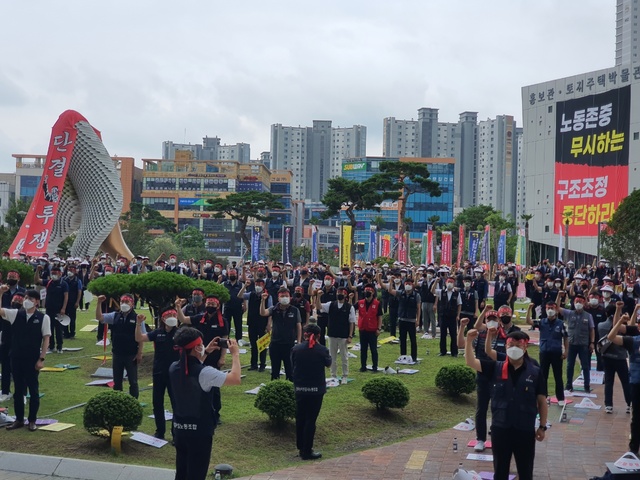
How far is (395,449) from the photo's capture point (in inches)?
442

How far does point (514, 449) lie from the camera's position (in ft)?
25.3

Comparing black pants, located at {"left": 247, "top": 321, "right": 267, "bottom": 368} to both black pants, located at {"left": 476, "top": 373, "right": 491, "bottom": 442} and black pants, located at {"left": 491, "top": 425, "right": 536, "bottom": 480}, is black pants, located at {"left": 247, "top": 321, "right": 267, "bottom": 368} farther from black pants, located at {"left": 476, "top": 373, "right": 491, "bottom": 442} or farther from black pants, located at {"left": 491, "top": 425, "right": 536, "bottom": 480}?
black pants, located at {"left": 491, "top": 425, "right": 536, "bottom": 480}

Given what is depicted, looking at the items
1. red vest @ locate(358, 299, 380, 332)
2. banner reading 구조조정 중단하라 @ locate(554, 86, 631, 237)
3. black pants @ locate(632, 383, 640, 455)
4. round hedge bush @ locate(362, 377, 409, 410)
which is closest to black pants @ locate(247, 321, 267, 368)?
red vest @ locate(358, 299, 380, 332)

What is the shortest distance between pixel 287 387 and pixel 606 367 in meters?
4.80

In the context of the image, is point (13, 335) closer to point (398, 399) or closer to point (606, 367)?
point (398, 399)

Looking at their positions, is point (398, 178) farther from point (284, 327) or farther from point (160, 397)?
point (160, 397)

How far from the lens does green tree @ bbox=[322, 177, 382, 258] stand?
53312 millimetres

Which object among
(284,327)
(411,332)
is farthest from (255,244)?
(284,327)

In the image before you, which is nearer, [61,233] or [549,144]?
[61,233]

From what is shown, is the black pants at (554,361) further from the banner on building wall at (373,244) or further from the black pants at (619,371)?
the banner on building wall at (373,244)

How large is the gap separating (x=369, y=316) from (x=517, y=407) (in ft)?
26.6

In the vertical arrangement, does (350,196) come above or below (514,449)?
→ above

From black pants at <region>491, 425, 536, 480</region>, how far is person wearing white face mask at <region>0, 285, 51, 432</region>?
626cm

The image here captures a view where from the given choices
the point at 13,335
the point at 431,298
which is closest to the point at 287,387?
the point at 13,335
